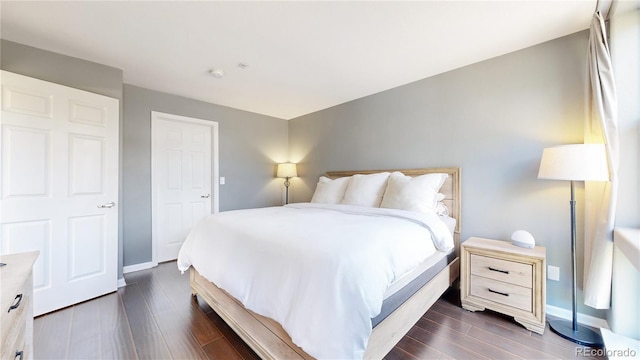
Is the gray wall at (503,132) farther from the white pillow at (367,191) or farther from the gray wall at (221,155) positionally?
the gray wall at (221,155)

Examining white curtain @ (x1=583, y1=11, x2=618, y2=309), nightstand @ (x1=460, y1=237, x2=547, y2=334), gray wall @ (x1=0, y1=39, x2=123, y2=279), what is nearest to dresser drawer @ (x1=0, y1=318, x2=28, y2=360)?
gray wall @ (x1=0, y1=39, x2=123, y2=279)

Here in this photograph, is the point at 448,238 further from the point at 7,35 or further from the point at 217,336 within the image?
the point at 7,35

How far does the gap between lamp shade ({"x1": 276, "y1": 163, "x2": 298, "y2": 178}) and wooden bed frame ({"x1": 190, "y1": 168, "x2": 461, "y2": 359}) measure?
231 centimetres

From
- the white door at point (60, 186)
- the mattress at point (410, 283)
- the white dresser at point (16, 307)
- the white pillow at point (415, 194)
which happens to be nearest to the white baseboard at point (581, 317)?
the mattress at point (410, 283)

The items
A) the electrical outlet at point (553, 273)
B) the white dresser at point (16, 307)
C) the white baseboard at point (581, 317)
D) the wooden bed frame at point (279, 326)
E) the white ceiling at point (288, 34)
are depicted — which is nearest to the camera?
the white dresser at point (16, 307)

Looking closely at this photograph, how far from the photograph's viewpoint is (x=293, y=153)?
15.0 feet

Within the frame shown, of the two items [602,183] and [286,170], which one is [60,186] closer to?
[286,170]

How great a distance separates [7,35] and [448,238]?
383cm

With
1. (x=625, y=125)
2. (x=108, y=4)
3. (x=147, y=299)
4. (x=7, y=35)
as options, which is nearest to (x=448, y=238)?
(x=625, y=125)

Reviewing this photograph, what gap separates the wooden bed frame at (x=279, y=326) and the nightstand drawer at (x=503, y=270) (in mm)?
238

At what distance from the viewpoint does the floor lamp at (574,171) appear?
1.58 m

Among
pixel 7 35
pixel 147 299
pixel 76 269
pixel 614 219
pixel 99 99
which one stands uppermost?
pixel 7 35

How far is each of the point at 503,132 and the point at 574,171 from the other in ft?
2.41

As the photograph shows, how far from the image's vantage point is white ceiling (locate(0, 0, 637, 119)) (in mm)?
1645
